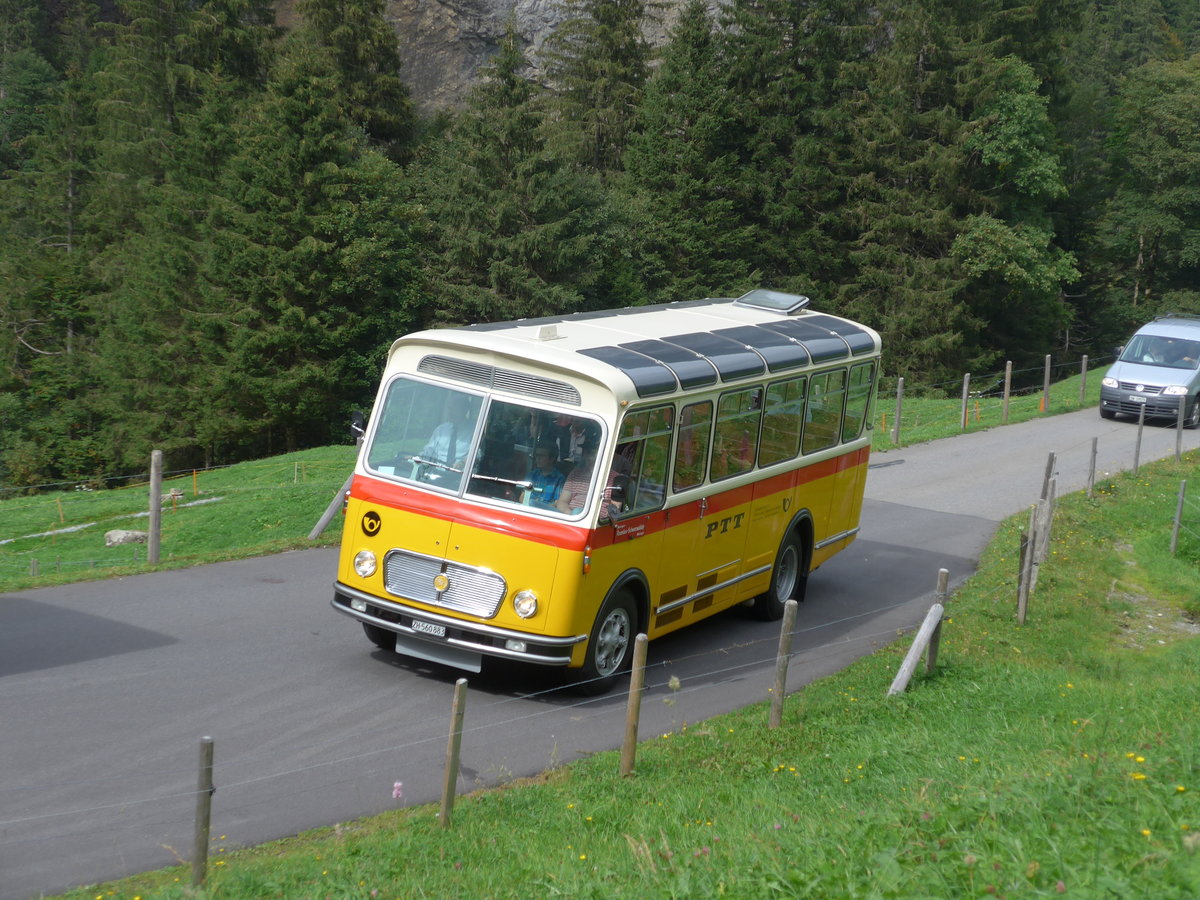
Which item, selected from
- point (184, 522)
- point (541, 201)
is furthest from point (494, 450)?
point (541, 201)

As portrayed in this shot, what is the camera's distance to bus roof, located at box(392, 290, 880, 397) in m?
10.8

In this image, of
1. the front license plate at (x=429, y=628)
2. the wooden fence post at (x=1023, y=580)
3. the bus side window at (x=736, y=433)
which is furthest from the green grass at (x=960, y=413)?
the front license plate at (x=429, y=628)

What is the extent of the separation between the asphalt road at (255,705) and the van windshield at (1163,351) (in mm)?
17464

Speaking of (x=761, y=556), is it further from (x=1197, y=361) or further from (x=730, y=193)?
(x=730, y=193)

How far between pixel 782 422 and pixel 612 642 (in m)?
3.66

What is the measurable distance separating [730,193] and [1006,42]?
12740 millimetres

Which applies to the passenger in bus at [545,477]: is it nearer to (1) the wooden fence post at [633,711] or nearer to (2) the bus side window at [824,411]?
(1) the wooden fence post at [633,711]

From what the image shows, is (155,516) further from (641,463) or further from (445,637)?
(641,463)

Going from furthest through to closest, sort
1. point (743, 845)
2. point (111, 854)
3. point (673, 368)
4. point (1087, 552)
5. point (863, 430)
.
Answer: point (1087, 552) → point (863, 430) → point (673, 368) → point (111, 854) → point (743, 845)

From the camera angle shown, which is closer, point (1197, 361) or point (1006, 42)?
point (1197, 361)

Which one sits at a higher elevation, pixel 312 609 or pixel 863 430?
pixel 863 430

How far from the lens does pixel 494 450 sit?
10.7m

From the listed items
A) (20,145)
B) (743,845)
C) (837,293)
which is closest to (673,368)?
(743,845)

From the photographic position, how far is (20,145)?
64.5 m
